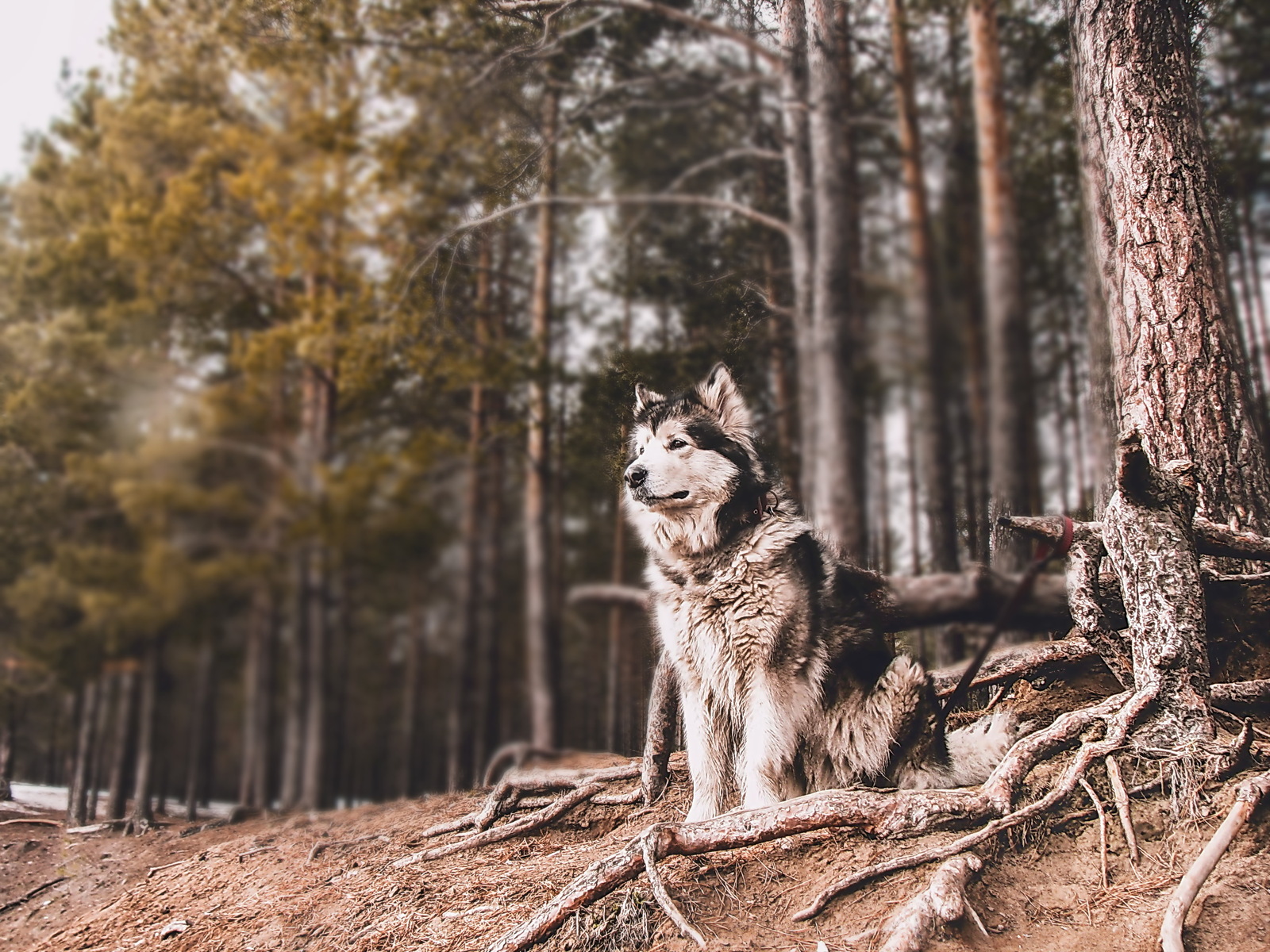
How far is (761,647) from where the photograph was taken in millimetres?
3557

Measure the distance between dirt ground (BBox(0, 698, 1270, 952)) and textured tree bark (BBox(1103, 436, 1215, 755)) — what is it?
12.4 inches

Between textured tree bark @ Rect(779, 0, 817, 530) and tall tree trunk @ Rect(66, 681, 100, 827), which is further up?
textured tree bark @ Rect(779, 0, 817, 530)

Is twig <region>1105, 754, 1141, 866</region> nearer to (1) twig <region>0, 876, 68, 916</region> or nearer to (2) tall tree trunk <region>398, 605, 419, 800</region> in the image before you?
(1) twig <region>0, 876, 68, 916</region>

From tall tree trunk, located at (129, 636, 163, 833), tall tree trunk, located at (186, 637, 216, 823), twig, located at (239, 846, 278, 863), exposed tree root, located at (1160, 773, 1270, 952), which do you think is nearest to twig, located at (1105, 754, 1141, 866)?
exposed tree root, located at (1160, 773, 1270, 952)

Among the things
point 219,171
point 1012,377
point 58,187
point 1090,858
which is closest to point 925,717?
point 1090,858

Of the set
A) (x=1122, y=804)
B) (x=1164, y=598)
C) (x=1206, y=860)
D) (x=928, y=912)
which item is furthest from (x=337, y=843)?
(x=1164, y=598)

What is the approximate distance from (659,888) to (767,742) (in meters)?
0.81

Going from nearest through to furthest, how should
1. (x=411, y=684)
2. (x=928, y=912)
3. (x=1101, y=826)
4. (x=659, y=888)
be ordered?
(x=928, y=912), (x=659, y=888), (x=1101, y=826), (x=411, y=684)

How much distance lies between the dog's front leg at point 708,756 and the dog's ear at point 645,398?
1452mm

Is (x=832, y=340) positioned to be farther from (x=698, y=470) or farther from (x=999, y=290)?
(x=698, y=470)

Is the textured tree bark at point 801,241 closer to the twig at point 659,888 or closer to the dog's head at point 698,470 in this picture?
the dog's head at point 698,470

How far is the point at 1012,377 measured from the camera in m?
6.01

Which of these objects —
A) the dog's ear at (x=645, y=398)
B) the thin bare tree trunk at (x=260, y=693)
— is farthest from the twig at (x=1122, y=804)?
the thin bare tree trunk at (x=260, y=693)

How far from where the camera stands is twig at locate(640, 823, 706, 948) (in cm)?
289
